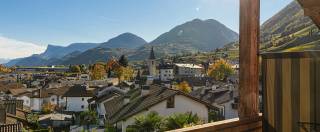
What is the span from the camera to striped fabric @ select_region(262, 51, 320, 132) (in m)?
3.53

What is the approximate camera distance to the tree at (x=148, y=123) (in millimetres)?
19616

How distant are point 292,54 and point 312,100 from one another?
18.6 inches

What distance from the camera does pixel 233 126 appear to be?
11.6 ft

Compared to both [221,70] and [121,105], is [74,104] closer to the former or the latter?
[121,105]

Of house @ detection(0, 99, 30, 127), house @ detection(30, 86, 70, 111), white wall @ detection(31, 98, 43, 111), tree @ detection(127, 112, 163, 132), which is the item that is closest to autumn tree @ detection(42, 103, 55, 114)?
white wall @ detection(31, 98, 43, 111)

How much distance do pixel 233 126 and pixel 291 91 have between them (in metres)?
0.68

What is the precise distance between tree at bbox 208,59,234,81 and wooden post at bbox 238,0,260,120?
3396 inches

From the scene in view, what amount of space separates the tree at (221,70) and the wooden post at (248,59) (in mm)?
86257

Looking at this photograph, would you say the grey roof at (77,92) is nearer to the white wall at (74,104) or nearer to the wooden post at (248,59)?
the white wall at (74,104)

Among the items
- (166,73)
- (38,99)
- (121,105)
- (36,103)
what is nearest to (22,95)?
(36,103)

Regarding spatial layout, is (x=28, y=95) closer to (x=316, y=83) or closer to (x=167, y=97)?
(x=167, y=97)

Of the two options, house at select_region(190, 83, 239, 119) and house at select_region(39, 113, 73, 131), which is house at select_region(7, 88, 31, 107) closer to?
house at select_region(39, 113, 73, 131)

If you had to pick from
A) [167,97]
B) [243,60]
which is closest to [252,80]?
[243,60]

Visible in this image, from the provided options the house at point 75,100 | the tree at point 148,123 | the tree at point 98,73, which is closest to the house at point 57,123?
the house at point 75,100
